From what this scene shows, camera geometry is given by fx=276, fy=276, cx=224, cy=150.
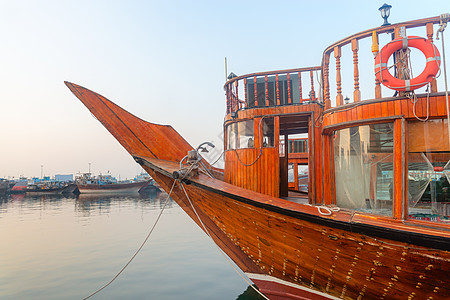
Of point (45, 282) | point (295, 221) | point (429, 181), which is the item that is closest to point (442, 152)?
point (429, 181)

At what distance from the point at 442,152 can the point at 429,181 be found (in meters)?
0.43

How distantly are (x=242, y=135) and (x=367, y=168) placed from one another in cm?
251

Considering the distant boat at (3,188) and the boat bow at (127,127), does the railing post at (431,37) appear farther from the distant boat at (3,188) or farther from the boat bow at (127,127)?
the distant boat at (3,188)

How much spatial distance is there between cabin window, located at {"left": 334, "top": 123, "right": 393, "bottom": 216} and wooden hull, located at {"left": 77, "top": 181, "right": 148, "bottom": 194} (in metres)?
55.4

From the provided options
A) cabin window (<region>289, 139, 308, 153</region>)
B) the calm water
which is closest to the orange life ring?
the calm water

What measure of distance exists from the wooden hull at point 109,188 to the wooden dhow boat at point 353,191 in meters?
52.7

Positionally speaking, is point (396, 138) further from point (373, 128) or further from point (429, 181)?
point (429, 181)

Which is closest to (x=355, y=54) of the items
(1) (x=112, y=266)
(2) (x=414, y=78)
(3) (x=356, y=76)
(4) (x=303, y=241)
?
(3) (x=356, y=76)

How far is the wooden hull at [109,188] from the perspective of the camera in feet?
172

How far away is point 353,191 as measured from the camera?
171 inches

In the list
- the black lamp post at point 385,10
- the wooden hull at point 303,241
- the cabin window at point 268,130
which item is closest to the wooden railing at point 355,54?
the black lamp post at point 385,10

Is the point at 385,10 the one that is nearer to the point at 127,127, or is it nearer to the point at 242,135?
the point at 242,135

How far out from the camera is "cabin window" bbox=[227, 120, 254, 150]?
18.9ft

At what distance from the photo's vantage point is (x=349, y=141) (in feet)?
14.4
